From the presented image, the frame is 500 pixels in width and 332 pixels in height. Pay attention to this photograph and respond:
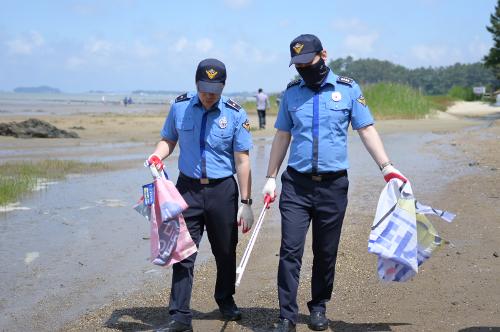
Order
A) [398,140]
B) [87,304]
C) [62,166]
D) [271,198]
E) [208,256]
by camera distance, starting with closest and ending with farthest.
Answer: [271,198], [87,304], [208,256], [62,166], [398,140]

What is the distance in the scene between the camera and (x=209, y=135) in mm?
4996

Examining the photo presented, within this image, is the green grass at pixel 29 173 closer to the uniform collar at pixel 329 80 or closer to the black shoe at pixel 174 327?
the black shoe at pixel 174 327

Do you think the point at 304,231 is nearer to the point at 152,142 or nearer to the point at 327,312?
the point at 327,312

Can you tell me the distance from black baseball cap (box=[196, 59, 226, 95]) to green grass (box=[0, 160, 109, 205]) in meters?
6.42

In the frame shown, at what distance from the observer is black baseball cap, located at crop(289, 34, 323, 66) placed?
187 inches

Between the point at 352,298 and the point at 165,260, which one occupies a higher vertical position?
the point at 165,260

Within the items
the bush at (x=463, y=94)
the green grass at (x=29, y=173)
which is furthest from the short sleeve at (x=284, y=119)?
the bush at (x=463, y=94)

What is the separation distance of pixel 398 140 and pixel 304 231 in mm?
18039

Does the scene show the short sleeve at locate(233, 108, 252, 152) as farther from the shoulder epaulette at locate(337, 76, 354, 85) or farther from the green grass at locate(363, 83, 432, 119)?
the green grass at locate(363, 83, 432, 119)

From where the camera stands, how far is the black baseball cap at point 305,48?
4.76m

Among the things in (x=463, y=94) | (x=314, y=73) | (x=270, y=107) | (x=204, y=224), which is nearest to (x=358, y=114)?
(x=314, y=73)

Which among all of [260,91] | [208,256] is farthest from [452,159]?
[260,91]

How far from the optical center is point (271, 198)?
506 cm

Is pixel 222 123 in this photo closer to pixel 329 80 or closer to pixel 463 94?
pixel 329 80
